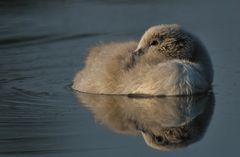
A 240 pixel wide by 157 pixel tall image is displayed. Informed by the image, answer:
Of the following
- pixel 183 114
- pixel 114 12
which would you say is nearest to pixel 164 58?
pixel 183 114

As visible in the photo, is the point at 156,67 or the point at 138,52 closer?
the point at 156,67

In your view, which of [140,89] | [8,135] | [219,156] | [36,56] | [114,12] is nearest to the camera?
[219,156]

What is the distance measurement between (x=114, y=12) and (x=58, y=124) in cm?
523

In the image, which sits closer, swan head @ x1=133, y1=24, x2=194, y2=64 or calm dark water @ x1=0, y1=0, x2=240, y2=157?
calm dark water @ x1=0, y1=0, x2=240, y2=157

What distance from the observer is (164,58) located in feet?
34.3

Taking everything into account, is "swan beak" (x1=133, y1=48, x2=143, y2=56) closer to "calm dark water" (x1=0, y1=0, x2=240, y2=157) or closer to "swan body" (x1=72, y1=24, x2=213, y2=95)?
"swan body" (x1=72, y1=24, x2=213, y2=95)

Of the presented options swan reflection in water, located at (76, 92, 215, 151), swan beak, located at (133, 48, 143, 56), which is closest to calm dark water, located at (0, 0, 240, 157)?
swan reflection in water, located at (76, 92, 215, 151)

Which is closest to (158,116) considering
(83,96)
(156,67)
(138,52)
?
(156,67)

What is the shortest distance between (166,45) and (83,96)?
1045mm

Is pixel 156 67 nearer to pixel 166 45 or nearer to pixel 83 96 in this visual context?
pixel 166 45

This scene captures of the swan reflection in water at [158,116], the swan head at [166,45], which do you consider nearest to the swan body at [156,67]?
the swan head at [166,45]

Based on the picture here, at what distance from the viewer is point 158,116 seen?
9.39 metres

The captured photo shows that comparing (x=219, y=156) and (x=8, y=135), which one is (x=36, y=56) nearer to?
(x=8, y=135)

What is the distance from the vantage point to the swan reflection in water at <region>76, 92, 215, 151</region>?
28.1 ft
